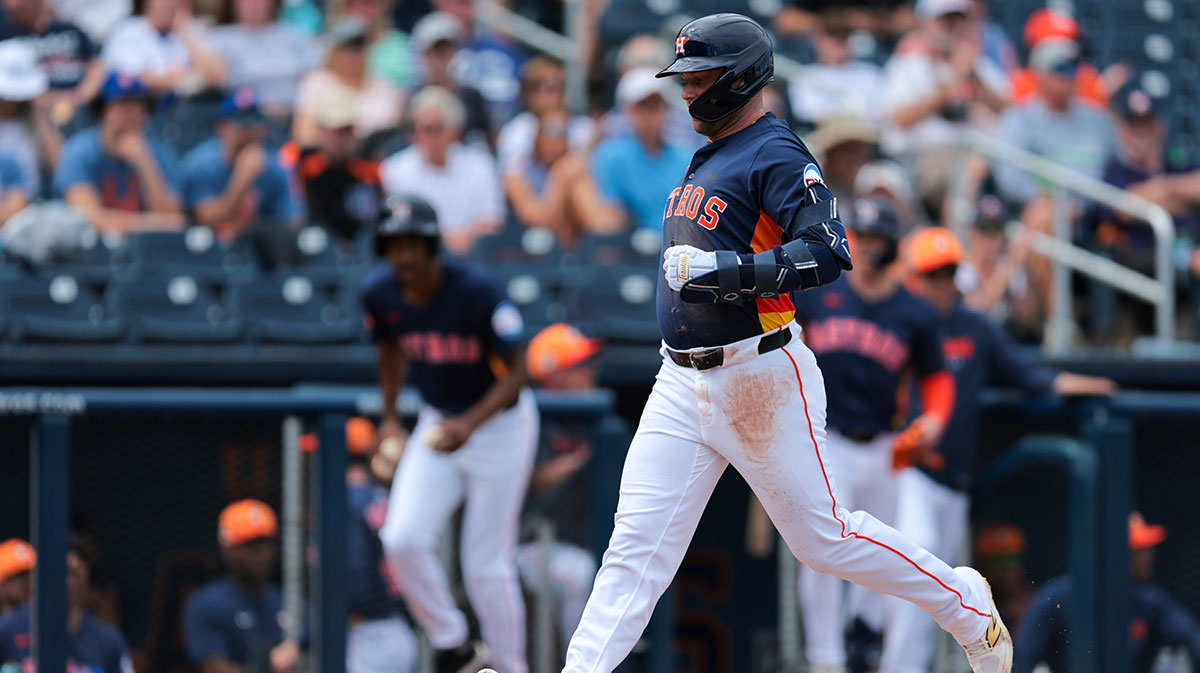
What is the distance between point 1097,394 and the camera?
19.9 feet

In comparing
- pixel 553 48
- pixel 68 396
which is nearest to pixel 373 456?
pixel 68 396

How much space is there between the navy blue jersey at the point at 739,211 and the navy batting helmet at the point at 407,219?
1827 mm

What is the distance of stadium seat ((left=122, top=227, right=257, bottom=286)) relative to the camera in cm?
729

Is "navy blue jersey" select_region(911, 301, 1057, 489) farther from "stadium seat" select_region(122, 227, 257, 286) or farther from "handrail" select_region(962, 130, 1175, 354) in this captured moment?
"stadium seat" select_region(122, 227, 257, 286)

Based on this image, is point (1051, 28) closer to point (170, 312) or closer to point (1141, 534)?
point (1141, 534)

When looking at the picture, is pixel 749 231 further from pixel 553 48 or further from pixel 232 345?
pixel 553 48

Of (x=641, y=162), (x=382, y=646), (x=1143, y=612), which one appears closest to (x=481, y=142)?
(x=641, y=162)

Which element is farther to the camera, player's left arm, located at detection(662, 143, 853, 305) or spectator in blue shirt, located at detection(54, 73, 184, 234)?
spectator in blue shirt, located at detection(54, 73, 184, 234)

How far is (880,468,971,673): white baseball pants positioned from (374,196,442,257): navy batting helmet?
225 cm

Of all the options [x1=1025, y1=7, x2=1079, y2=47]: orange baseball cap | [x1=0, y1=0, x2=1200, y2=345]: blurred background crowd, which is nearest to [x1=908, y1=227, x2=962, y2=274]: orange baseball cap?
[x1=0, y1=0, x2=1200, y2=345]: blurred background crowd

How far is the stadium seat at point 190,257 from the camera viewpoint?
7293mm

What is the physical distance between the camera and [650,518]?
387cm

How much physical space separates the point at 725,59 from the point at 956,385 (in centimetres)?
298

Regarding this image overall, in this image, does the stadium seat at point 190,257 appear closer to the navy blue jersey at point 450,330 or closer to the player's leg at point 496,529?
the navy blue jersey at point 450,330
